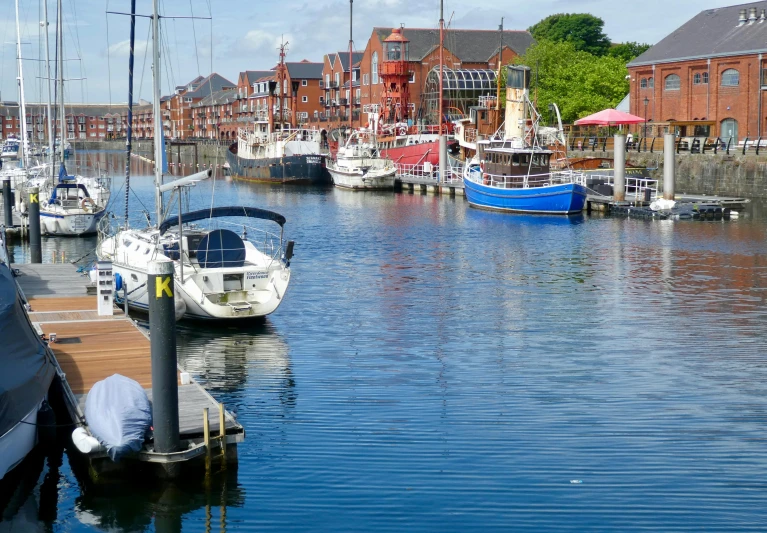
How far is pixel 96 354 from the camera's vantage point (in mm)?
15359

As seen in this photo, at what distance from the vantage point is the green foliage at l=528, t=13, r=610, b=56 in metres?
105

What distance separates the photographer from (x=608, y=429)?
13781mm

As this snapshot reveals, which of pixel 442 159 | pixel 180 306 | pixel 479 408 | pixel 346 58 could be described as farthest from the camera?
pixel 346 58

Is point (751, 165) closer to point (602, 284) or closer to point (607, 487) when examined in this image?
point (602, 284)

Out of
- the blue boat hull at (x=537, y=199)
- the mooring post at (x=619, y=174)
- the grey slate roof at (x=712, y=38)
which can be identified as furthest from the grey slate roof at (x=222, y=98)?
the mooring post at (x=619, y=174)

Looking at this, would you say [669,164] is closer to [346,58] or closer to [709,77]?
[709,77]

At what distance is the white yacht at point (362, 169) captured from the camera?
68938 mm

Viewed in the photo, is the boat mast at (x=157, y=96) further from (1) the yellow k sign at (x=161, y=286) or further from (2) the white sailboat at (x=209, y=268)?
(1) the yellow k sign at (x=161, y=286)

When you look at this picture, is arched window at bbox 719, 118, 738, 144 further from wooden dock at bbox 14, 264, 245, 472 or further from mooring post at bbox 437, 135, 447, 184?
wooden dock at bbox 14, 264, 245, 472

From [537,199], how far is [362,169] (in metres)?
25.1

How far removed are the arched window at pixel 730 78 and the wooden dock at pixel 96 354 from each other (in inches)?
1970

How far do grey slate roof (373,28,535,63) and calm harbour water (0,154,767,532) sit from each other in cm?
6661

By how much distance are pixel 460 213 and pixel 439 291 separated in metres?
24.1

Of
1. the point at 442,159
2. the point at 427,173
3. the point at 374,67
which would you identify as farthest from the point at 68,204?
the point at 374,67
